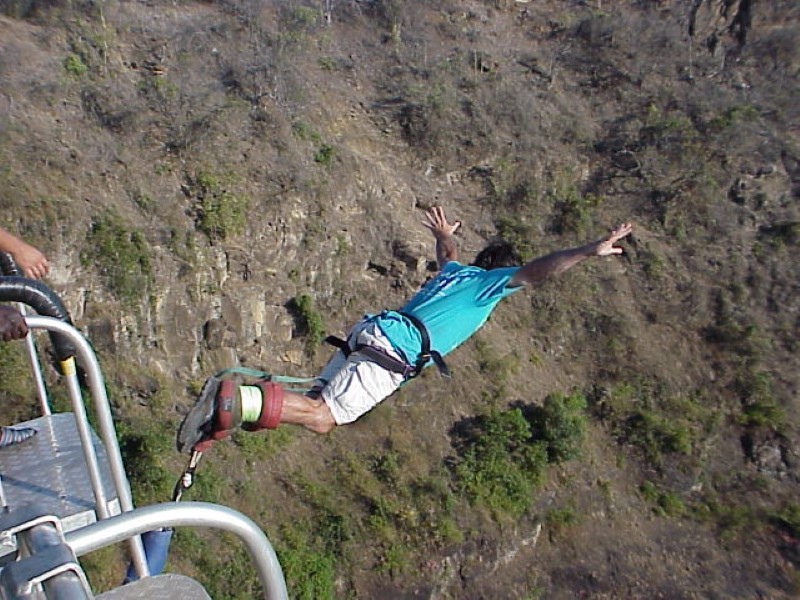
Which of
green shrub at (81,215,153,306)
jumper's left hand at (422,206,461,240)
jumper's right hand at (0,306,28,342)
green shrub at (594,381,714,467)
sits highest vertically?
jumper's right hand at (0,306,28,342)

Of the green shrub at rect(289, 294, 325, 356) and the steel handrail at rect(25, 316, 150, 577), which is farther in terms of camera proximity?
the green shrub at rect(289, 294, 325, 356)

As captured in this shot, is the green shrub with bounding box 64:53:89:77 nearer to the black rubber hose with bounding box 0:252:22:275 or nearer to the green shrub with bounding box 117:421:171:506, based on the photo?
the green shrub with bounding box 117:421:171:506

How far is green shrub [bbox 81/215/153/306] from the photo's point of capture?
7449mm

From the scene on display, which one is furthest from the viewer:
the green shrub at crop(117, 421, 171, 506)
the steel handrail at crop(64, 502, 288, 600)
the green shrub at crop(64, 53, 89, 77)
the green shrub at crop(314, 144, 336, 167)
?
the green shrub at crop(314, 144, 336, 167)

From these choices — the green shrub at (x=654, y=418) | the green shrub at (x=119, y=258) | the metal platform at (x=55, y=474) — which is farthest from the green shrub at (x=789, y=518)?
the metal platform at (x=55, y=474)

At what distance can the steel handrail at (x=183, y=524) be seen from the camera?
1.15m

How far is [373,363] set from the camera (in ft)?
11.7

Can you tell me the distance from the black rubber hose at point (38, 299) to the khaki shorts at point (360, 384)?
1475 mm

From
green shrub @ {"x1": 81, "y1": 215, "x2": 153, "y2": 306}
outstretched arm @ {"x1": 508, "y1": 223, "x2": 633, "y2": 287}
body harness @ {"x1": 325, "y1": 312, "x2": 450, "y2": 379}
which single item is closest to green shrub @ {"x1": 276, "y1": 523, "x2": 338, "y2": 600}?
green shrub @ {"x1": 81, "y1": 215, "x2": 153, "y2": 306}

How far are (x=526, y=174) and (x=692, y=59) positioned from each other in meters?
5.80

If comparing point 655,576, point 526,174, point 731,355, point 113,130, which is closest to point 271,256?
point 113,130

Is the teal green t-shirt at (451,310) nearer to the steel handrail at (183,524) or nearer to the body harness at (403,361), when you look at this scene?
the body harness at (403,361)

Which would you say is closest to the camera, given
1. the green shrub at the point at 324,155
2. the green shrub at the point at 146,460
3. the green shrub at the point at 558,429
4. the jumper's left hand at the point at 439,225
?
the jumper's left hand at the point at 439,225

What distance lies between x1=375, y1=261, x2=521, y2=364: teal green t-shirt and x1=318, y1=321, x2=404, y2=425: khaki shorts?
0.10 metres
